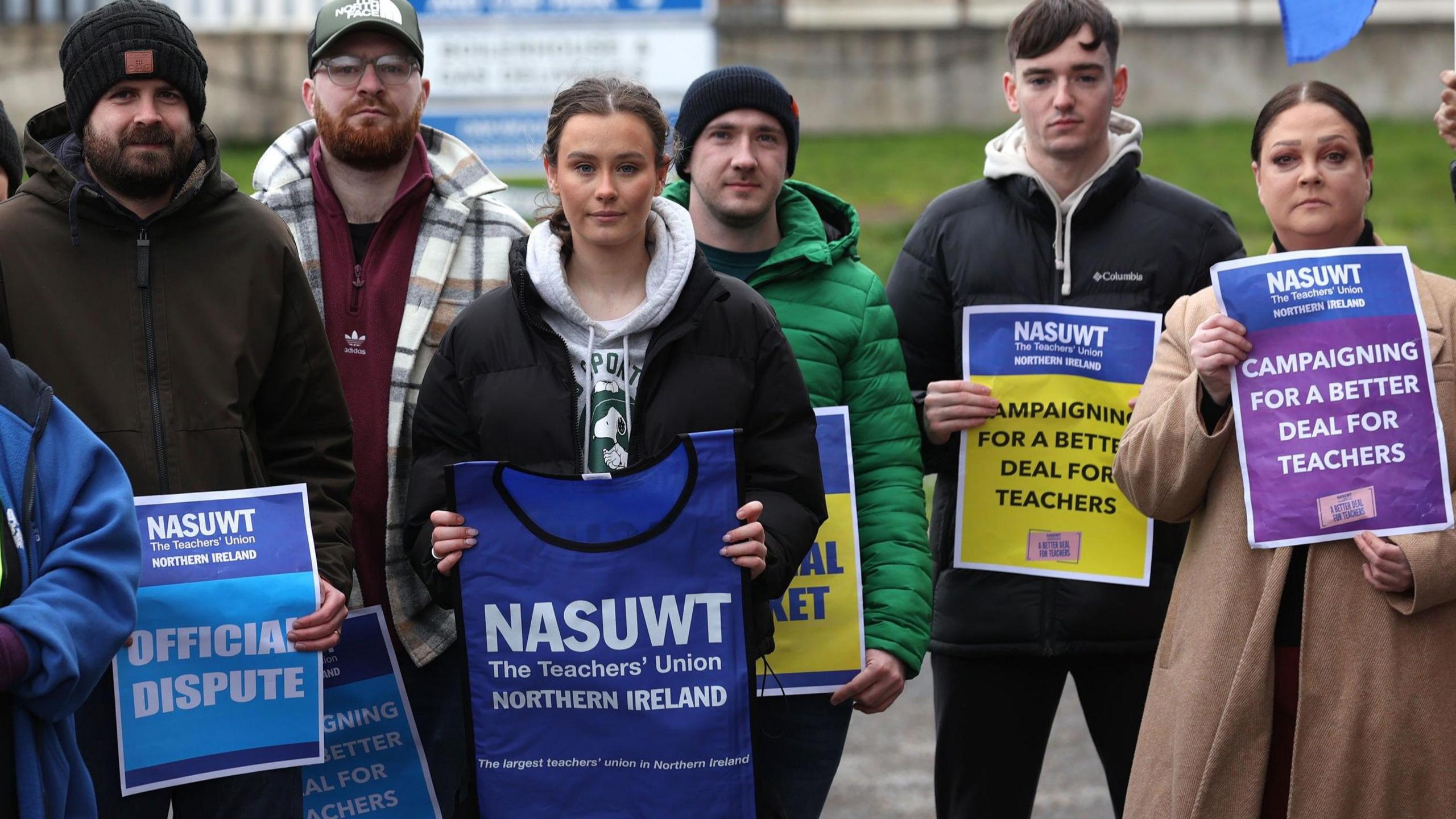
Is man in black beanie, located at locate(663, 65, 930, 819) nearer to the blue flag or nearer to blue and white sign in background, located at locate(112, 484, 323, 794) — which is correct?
blue and white sign in background, located at locate(112, 484, 323, 794)

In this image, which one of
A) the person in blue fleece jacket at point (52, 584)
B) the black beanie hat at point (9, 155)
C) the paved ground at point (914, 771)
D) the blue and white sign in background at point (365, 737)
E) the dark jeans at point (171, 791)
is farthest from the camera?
the paved ground at point (914, 771)

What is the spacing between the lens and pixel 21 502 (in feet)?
10.8

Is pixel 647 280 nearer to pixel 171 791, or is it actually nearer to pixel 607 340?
pixel 607 340

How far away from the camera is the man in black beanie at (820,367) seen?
4129mm

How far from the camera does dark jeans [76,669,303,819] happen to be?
3.74 meters

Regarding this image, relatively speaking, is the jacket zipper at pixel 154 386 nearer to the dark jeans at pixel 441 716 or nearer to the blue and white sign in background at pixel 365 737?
the blue and white sign in background at pixel 365 737

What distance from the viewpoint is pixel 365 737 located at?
4.25m

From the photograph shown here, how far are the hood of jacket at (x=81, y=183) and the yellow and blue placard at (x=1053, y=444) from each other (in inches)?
75.0

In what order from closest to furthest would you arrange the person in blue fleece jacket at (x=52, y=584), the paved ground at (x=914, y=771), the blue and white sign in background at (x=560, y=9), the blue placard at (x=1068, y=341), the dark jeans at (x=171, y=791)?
the person in blue fleece jacket at (x=52, y=584), the dark jeans at (x=171, y=791), the blue placard at (x=1068, y=341), the paved ground at (x=914, y=771), the blue and white sign in background at (x=560, y=9)

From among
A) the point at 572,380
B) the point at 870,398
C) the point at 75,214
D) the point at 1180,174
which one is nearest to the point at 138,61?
the point at 75,214

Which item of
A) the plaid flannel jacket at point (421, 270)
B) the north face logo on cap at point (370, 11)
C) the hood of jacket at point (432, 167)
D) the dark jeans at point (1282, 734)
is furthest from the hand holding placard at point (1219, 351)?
the north face logo on cap at point (370, 11)

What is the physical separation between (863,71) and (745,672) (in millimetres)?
13459

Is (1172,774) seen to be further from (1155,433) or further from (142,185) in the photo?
(142,185)

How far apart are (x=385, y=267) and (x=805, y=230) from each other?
106 centimetres
